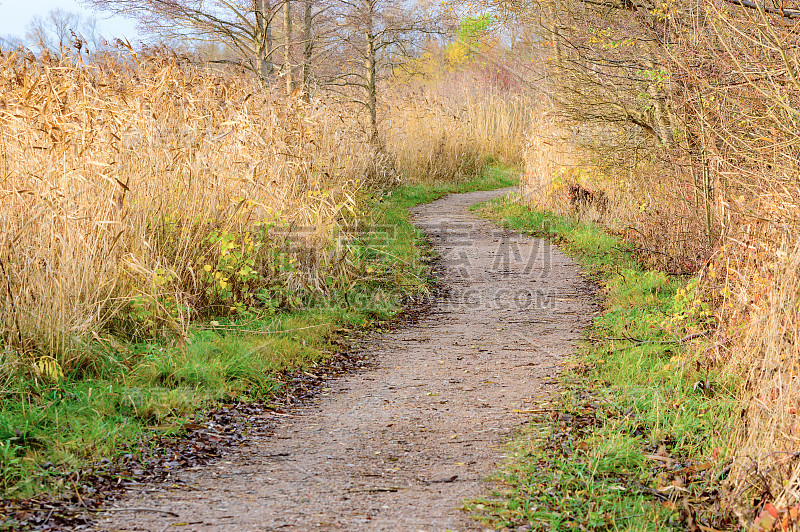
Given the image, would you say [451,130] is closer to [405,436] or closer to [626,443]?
[405,436]

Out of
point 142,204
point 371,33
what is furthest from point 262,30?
point 142,204

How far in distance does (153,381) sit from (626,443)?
2954 millimetres

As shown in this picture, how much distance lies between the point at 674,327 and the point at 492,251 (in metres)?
4.62

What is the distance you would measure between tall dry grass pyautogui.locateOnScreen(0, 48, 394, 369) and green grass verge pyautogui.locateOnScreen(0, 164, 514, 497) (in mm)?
222

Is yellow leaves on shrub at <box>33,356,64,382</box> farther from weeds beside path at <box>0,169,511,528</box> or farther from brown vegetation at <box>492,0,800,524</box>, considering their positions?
brown vegetation at <box>492,0,800,524</box>

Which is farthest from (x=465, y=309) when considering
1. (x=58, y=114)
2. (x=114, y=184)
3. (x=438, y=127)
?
(x=438, y=127)

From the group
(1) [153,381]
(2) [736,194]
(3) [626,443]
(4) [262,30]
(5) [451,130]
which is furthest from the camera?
(5) [451,130]

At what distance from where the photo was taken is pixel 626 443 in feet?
12.9

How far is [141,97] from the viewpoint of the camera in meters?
6.94

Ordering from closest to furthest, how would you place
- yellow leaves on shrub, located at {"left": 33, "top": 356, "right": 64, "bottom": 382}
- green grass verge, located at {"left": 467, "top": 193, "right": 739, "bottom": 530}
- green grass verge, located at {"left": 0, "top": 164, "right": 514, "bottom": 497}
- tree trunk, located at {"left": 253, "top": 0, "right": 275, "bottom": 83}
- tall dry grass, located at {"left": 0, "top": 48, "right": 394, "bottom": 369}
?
green grass verge, located at {"left": 467, "top": 193, "right": 739, "bottom": 530}
green grass verge, located at {"left": 0, "top": 164, "right": 514, "bottom": 497}
yellow leaves on shrub, located at {"left": 33, "top": 356, "right": 64, "bottom": 382}
tall dry grass, located at {"left": 0, "top": 48, "right": 394, "bottom": 369}
tree trunk, located at {"left": 253, "top": 0, "right": 275, "bottom": 83}

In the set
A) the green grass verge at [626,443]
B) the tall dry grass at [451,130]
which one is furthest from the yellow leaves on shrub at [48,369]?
the tall dry grass at [451,130]

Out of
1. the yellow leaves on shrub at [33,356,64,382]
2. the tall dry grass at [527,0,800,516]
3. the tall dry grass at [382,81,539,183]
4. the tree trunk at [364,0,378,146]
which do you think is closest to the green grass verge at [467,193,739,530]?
the tall dry grass at [527,0,800,516]

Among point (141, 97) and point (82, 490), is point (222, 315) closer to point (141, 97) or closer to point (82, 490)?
point (141, 97)

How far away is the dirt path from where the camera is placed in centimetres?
335
